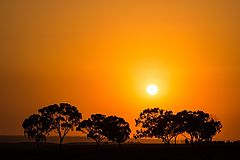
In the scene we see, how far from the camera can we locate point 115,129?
445ft

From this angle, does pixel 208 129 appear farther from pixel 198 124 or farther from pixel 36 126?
pixel 36 126

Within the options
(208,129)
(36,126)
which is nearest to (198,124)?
(208,129)

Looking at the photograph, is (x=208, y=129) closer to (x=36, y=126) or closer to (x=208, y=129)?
(x=208, y=129)

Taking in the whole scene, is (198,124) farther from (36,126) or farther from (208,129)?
(36,126)

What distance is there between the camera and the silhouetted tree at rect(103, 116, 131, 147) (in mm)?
134500

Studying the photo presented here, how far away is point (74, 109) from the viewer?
128 metres

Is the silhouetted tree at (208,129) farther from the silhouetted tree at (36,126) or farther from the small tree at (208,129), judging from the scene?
the silhouetted tree at (36,126)

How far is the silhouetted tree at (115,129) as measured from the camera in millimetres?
134500

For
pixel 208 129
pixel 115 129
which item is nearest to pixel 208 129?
pixel 208 129

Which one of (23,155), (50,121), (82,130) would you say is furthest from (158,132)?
(23,155)

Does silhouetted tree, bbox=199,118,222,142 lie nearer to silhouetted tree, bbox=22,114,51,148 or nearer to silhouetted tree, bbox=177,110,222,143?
silhouetted tree, bbox=177,110,222,143

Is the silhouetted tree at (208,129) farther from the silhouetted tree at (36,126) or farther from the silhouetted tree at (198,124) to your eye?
the silhouetted tree at (36,126)

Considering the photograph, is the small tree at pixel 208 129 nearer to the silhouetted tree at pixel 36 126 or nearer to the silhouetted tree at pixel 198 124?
the silhouetted tree at pixel 198 124

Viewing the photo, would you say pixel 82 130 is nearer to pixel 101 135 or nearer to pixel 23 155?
pixel 101 135
